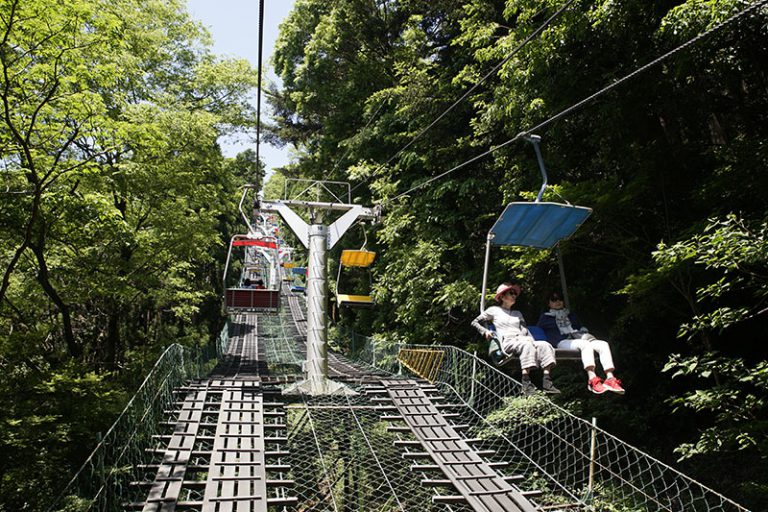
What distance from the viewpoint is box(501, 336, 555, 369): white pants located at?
4750mm

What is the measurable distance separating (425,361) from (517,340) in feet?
13.7

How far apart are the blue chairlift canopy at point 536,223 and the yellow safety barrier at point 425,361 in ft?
10.9

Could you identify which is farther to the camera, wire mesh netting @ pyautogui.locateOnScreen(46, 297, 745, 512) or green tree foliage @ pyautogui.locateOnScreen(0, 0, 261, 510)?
green tree foliage @ pyautogui.locateOnScreen(0, 0, 261, 510)

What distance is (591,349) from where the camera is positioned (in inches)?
185

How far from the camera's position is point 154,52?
13531 mm

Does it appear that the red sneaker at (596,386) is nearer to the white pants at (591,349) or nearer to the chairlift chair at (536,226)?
the white pants at (591,349)

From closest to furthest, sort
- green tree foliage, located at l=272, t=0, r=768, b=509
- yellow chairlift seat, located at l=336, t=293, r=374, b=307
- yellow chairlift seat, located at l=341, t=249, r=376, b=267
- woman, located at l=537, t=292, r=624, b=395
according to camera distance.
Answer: woman, located at l=537, t=292, r=624, b=395
green tree foliage, located at l=272, t=0, r=768, b=509
yellow chairlift seat, located at l=341, t=249, r=376, b=267
yellow chairlift seat, located at l=336, t=293, r=374, b=307

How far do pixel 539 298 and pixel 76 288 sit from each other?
893cm

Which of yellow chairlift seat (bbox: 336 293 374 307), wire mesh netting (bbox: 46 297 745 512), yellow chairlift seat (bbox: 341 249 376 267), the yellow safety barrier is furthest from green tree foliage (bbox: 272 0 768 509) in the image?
yellow chairlift seat (bbox: 336 293 374 307)

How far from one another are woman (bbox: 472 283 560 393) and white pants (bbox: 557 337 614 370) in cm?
24

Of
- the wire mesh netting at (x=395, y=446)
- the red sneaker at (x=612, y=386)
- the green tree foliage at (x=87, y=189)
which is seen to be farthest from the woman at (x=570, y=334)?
the green tree foliage at (x=87, y=189)

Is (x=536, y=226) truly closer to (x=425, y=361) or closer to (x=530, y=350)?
(x=530, y=350)

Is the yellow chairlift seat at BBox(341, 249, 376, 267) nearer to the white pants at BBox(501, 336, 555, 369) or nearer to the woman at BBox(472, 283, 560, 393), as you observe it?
the woman at BBox(472, 283, 560, 393)

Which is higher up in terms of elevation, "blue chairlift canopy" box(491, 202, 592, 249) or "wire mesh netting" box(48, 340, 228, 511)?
"blue chairlift canopy" box(491, 202, 592, 249)
